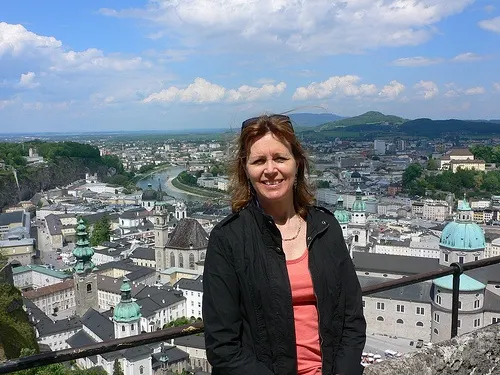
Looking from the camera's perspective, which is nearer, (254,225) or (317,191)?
(254,225)

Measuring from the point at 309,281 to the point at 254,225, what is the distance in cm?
23

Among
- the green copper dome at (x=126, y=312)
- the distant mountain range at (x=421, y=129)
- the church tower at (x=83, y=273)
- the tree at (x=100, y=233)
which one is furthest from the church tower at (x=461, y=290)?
the distant mountain range at (x=421, y=129)

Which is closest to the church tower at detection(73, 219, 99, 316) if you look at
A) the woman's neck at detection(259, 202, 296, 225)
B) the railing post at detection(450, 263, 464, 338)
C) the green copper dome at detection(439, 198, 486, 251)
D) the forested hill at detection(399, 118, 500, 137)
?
the green copper dome at detection(439, 198, 486, 251)

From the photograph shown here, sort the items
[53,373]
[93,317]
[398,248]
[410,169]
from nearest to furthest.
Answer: [53,373]
[93,317]
[398,248]
[410,169]

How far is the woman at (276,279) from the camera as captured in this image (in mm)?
1424

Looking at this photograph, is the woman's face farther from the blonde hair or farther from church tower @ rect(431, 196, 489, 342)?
church tower @ rect(431, 196, 489, 342)

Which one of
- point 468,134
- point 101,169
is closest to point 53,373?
point 101,169

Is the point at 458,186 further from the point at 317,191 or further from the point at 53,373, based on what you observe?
the point at 317,191

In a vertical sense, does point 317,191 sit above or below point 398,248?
→ above

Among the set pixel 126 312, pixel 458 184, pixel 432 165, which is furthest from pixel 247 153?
pixel 432 165

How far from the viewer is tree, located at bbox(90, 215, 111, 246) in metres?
38.5

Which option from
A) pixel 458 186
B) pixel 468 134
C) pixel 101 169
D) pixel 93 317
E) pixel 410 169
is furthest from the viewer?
pixel 468 134

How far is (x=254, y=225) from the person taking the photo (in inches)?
58.7

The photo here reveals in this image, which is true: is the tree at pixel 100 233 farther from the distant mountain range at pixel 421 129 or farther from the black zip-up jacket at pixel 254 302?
the distant mountain range at pixel 421 129
